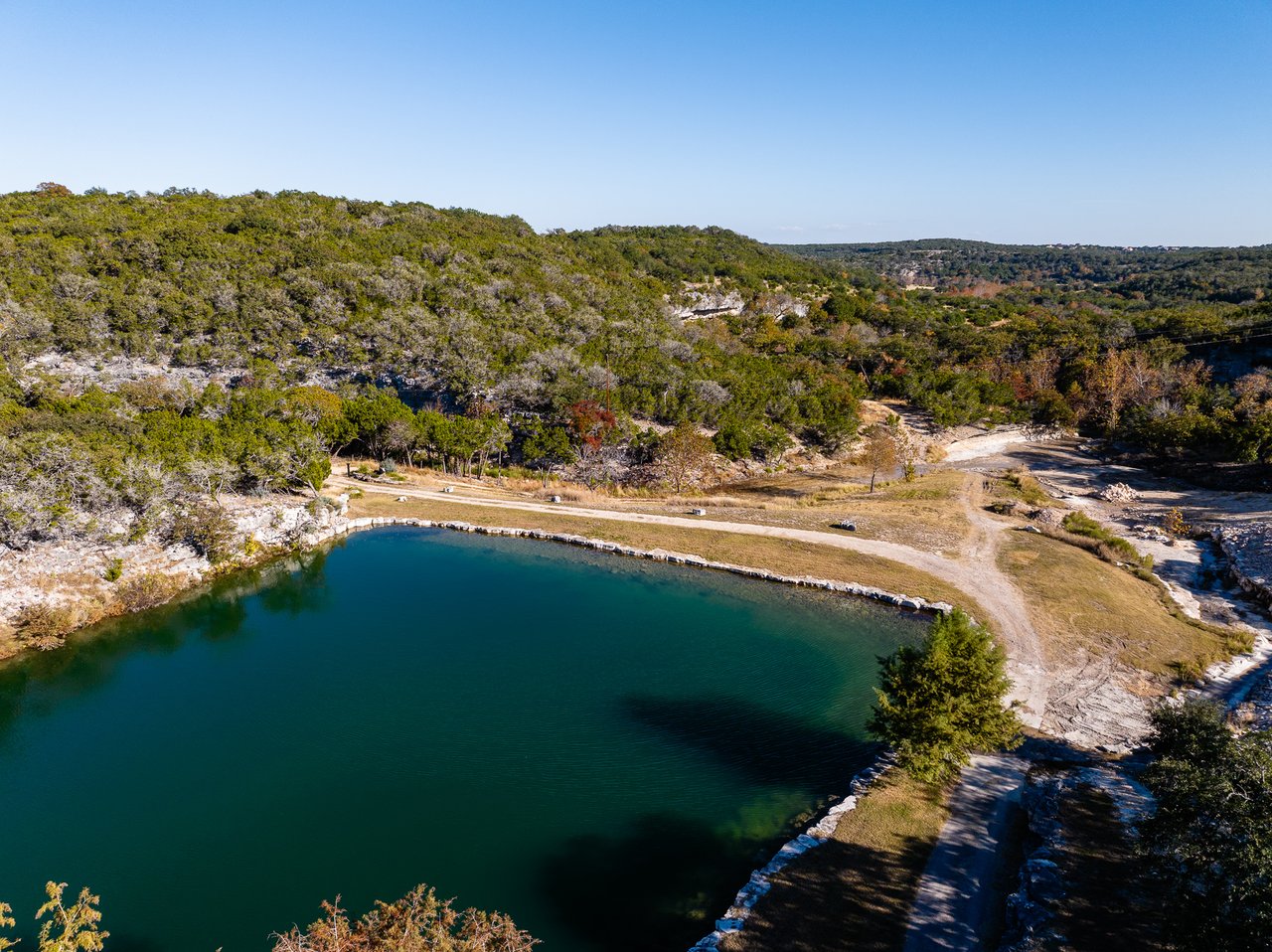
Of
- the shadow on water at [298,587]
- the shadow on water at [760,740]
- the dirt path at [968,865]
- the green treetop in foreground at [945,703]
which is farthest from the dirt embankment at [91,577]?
the dirt path at [968,865]

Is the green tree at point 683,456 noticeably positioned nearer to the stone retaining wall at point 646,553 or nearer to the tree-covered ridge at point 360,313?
the tree-covered ridge at point 360,313

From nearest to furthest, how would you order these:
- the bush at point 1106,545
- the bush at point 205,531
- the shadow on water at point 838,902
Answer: the shadow on water at point 838,902, the bush at point 205,531, the bush at point 1106,545

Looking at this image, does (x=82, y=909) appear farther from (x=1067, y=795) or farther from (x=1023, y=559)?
(x=1023, y=559)

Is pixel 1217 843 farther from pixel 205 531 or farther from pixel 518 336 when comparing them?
pixel 518 336

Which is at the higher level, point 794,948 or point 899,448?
point 899,448

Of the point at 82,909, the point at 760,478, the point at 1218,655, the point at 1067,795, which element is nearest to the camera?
the point at 82,909

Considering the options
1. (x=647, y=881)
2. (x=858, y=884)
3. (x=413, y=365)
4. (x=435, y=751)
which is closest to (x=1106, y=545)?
(x=858, y=884)

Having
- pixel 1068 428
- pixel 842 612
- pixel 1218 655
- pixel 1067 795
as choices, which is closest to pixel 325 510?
pixel 842 612
